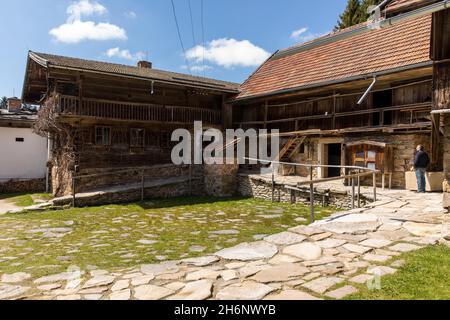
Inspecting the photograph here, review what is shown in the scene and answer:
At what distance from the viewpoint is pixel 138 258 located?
562cm

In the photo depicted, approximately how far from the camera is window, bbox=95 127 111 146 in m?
16.8

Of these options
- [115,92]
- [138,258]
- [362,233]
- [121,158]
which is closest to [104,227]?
[138,258]

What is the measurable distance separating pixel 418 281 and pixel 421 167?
8501 mm

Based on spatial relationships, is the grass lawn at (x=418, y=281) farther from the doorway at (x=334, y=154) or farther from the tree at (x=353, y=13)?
the tree at (x=353, y=13)

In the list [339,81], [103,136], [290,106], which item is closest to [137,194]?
[103,136]

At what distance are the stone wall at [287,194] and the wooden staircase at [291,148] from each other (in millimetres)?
2875

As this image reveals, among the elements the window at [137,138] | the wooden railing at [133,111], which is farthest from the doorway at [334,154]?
the window at [137,138]

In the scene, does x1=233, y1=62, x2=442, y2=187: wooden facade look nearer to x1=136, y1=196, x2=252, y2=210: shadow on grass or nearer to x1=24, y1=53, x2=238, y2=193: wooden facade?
x1=24, y1=53, x2=238, y2=193: wooden facade

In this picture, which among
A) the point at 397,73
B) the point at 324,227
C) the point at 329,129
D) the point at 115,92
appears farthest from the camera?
the point at 115,92

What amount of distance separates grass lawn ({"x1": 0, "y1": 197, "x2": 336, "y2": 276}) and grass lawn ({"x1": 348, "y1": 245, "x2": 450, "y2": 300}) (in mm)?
3224

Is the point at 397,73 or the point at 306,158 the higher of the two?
the point at 397,73

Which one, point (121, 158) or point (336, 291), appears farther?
point (121, 158)
